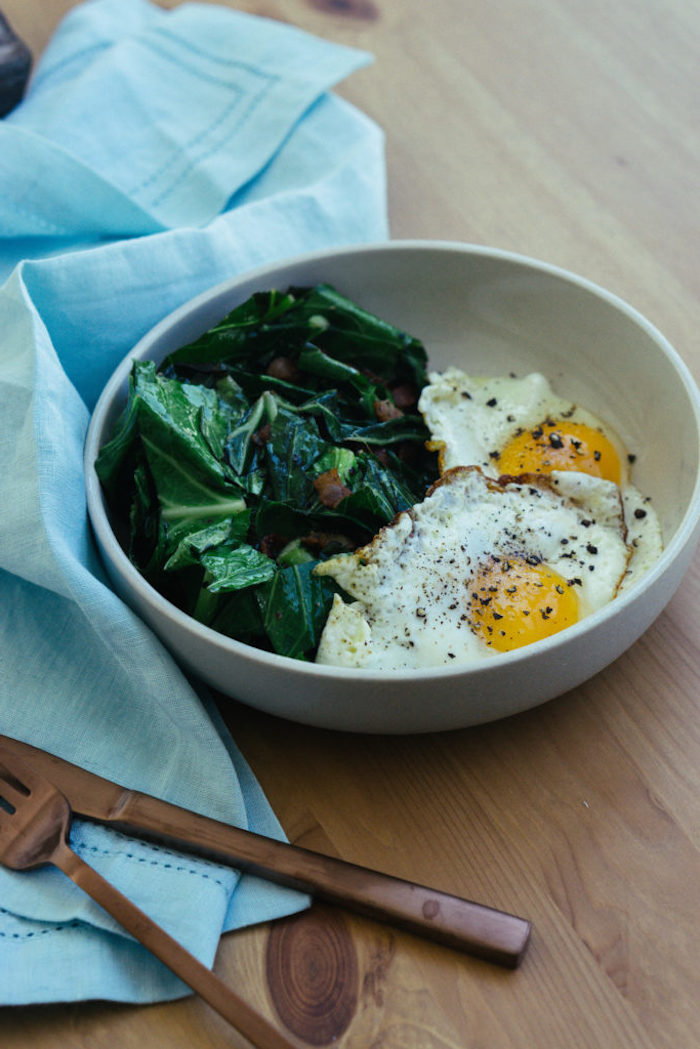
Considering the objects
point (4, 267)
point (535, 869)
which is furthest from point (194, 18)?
point (535, 869)

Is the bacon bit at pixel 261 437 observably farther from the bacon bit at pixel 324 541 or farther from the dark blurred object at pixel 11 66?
the dark blurred object at pixel 11 66

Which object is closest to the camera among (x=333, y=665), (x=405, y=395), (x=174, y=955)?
(x=174, y=955)

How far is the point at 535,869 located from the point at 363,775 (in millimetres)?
395

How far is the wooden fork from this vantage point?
66.6 inches

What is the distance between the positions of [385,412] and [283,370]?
0.29m

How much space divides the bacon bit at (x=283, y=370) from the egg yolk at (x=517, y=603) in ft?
2.42

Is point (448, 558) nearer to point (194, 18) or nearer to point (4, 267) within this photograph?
point (4, 267)

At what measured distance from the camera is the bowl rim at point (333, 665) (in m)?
1.85

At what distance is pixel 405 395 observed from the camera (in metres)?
2.66

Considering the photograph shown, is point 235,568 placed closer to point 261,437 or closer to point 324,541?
point 324,541

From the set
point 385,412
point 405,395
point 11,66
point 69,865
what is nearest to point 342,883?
point 69,865

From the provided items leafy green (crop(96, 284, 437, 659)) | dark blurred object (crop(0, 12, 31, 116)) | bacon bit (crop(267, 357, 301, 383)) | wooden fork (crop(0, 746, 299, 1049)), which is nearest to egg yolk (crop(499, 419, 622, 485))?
leafy green (crop(96, 284, 437, 659))

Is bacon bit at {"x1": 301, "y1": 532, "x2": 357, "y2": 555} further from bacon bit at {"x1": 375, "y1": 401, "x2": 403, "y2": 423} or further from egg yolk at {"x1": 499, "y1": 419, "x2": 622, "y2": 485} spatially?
egg yolk at {"x1": 499, "y1": 419, "x2": 622, "y2": 485}

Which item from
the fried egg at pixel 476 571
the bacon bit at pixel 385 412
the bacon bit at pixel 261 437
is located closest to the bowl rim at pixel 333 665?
the fried egg at pixel 476 571
